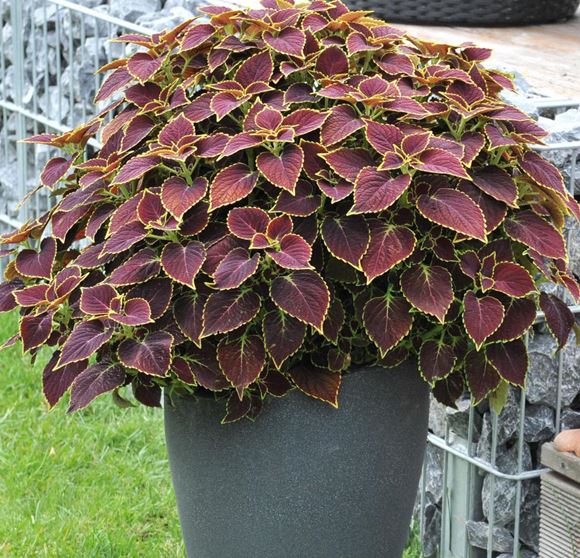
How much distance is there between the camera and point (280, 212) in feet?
6.79

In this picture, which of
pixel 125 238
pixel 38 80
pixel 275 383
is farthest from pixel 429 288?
pixel 38 80

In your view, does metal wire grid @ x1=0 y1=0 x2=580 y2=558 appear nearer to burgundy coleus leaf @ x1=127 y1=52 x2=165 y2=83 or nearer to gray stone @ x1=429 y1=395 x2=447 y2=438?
burgundy coleus leaf @ x1=127 y1=52 x2=165 y2=83

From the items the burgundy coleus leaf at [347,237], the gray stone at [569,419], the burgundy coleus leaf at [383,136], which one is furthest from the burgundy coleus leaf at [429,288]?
the gray stone at [569,419]

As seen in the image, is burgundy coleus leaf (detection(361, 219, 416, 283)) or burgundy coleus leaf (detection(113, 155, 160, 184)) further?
burgundy coleus leaf (detection(113, 155, 160, 184))

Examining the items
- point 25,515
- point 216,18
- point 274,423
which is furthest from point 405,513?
point 25,515

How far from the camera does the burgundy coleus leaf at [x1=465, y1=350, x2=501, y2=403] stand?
216 cm

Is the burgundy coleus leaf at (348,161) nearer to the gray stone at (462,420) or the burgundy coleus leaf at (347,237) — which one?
the burgundy coleus leaf at (347,237)

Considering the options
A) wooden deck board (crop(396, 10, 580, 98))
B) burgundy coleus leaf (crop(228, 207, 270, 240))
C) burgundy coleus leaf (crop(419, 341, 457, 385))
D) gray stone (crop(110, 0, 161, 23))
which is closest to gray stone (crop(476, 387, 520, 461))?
burgundy coleus leaf (crop(419, 341, 457, 385))

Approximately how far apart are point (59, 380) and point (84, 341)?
134 millimetres

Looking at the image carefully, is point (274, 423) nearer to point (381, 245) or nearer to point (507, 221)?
point (381, 245)

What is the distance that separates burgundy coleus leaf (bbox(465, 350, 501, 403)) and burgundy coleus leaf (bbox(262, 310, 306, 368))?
36cm

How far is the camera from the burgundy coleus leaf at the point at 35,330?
7.07 feet

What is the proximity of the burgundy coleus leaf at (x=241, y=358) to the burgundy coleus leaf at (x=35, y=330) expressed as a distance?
346 mm

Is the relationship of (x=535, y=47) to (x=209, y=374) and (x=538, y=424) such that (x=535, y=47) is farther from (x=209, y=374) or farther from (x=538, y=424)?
(x=209, y=374)
